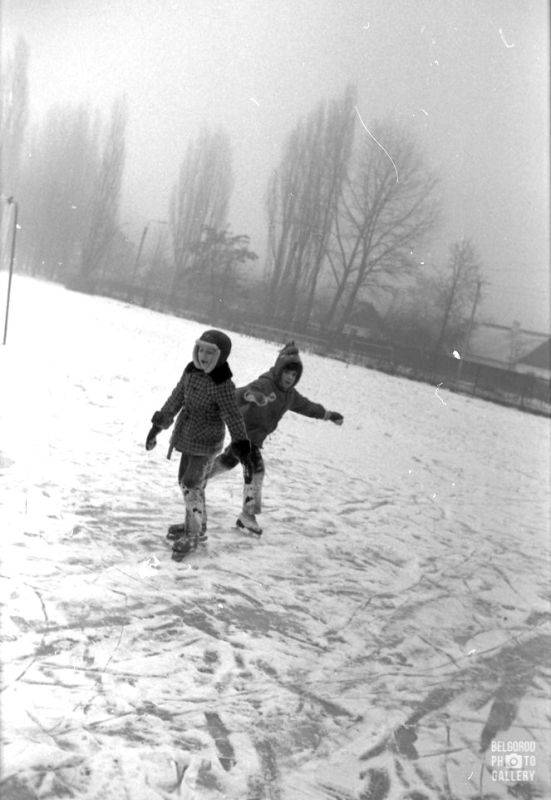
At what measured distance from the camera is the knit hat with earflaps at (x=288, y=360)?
4.37 ft

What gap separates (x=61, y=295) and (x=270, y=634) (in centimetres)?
97

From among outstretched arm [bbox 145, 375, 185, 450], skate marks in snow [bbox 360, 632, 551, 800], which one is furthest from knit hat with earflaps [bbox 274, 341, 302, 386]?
skate marks in snow [bbox 360, 632, 551, 800]

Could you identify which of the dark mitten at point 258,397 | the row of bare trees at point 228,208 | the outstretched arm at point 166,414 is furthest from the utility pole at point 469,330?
the outstretched arm at point 166,414

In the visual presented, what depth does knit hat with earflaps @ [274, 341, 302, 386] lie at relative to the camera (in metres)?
1.33

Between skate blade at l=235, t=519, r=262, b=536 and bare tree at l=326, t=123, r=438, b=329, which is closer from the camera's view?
bare tree at l=326, t=123, r=438, b=329

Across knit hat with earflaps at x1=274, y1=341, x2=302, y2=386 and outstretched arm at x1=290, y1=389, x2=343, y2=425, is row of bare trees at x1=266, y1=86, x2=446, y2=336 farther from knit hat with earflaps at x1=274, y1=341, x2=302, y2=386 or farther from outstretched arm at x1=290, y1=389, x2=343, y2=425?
outstretched arm at x1=290, y1=389, x2=343, y2=425

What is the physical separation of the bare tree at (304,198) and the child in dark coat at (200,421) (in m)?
0.18

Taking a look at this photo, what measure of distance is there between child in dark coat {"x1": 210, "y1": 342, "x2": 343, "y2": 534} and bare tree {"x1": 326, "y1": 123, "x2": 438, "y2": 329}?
0.14 metres

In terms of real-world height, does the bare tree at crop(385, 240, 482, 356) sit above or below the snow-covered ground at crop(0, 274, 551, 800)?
above

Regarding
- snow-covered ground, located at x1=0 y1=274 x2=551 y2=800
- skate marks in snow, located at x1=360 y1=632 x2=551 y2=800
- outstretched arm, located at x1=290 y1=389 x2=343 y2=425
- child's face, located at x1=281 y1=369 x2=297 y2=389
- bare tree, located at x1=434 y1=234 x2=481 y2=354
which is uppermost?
bare tree, located at x1=434 y1=234 x2=481 y2=354

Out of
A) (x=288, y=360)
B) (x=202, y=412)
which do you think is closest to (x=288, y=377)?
(x=288, y=360)

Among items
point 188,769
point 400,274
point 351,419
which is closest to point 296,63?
point 400,274

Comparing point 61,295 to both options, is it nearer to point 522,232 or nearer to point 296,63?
point 296,63

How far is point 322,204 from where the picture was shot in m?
1.33
